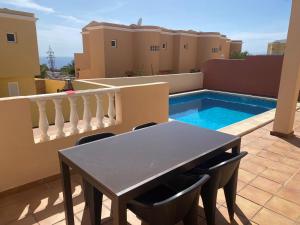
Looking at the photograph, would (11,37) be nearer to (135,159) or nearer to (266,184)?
(135,159)

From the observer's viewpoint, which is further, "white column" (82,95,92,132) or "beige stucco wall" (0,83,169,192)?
"white column" (82,95,92,132)

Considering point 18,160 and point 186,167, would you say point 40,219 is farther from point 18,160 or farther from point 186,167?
point 186,167

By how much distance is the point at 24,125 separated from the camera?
3158 mm

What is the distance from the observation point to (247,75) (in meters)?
14.9

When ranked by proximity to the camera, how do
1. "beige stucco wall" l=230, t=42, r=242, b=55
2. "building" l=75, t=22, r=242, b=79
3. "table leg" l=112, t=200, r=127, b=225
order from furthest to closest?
"beige stucco wall" l=230, t=42, r=242, b=55 < "building" l=75, t=22, r=242, b=79 < "table leg" l=112, t=200, r=127, b=225

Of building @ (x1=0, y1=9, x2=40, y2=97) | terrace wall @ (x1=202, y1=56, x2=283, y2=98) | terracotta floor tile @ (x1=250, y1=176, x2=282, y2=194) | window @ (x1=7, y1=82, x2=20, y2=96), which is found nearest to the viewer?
terracotta floor tile @ (x1=250, y1=176, x2=282, y2=194)

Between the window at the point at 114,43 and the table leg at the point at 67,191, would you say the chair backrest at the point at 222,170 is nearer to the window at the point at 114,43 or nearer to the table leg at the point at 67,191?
the table leg at the point at 67,191

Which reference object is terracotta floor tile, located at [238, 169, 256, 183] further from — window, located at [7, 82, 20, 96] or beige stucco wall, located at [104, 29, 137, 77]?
beige stucco wall, located at [104, 29, 137, 77]

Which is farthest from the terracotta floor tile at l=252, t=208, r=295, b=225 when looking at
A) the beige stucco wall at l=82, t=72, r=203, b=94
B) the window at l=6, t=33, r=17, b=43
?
the window at l=6, t=33, r=17, b=43

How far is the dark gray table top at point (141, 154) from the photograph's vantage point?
1736mm

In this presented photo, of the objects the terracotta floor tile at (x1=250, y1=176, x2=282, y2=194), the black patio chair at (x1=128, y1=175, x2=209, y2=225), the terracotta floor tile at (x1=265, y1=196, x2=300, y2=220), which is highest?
the black patio chair at (x1=128, y1=175, x2=209, y2=225)

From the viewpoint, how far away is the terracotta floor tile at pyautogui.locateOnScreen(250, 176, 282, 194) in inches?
128

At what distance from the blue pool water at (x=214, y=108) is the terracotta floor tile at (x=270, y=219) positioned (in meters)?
6.91

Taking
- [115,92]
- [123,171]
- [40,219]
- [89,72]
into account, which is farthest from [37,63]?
[123,171]
